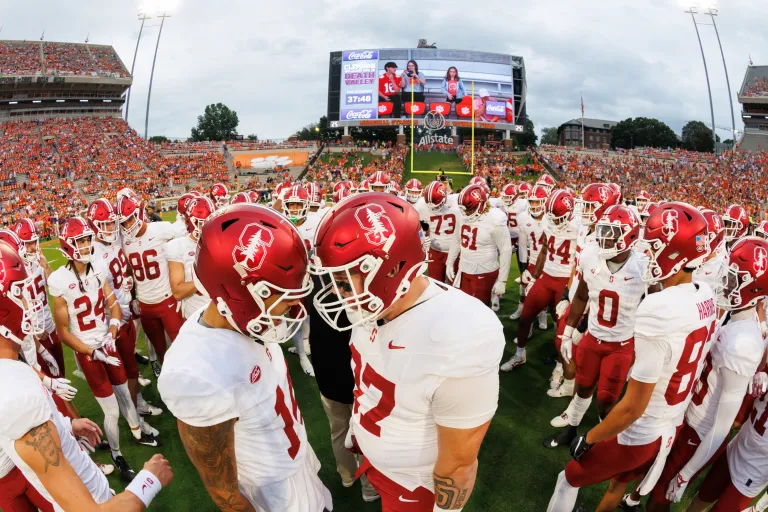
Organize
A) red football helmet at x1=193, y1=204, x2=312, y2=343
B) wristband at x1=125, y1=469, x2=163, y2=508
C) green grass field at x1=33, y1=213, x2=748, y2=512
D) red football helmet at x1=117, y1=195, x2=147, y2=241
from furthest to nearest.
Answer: red football helmet at x1=117, y1=195, x2=147, y2=241 → green grass field at x1=33, y1=213, x2=748, y2=512 → wristband at x1=125, y1=469, x2=163, y2=508 → red football helmet at x1=193, y1=204, x2=312, y2=343

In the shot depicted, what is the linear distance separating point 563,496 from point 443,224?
16.4ft

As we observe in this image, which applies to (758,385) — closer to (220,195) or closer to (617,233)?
(617,233)

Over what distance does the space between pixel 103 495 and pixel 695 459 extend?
12.1 feet

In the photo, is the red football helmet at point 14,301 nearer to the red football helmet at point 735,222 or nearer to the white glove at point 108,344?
the white glove at point 108,344

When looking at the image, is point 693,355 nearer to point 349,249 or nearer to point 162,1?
point 349,249

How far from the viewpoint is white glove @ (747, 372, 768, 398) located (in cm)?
281

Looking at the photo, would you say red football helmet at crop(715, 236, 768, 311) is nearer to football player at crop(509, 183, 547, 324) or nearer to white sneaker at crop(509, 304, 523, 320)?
football player at crop(509, 183, 547, 324)

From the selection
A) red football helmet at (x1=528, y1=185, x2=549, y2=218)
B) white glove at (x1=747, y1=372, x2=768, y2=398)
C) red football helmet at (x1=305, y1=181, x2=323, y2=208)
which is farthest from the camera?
red football helmet at (x1=528, y1=185, x2=549, y2=218)

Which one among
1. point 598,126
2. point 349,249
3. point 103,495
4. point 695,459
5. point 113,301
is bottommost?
point 695,459

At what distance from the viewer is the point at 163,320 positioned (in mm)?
5402

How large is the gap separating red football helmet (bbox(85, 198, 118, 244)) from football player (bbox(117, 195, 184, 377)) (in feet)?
1.02

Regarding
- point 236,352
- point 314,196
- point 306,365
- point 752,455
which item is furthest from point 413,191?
point 236,352

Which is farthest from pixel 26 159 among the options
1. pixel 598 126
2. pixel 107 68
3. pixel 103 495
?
pixel 598 126

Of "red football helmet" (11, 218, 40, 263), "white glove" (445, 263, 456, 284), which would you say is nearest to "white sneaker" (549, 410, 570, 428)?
"white glove" (445, 263, 456, 284)
